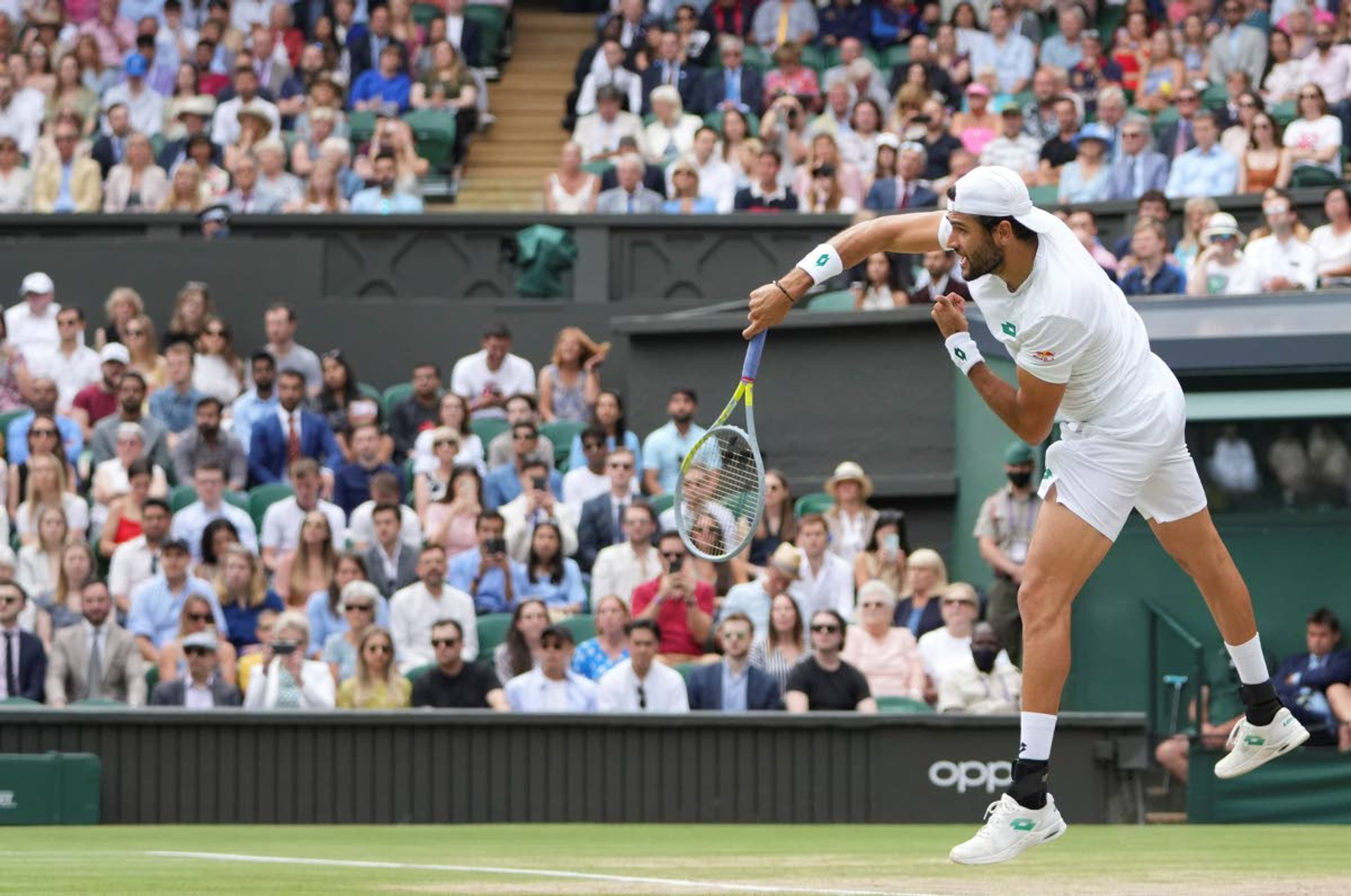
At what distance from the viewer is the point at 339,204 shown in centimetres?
1883

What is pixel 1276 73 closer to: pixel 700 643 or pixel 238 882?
pixel 700 643

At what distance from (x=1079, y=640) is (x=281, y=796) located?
18.3ft

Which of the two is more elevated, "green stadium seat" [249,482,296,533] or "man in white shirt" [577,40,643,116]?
"man in white shirt" [577,40,643,116]

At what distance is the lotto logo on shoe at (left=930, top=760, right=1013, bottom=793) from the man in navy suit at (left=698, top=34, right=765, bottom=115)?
9.36 m

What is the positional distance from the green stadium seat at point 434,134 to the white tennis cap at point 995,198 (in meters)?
14.3

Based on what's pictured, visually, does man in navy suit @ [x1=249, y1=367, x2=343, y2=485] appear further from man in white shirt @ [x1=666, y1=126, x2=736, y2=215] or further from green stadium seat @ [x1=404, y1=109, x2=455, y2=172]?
green stadium seat @ [x1=404, y1=109, x2=455, y2=172]

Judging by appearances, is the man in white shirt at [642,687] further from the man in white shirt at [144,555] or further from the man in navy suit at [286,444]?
the man in navy suit at [286,444]

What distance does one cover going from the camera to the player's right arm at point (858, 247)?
22.7ft

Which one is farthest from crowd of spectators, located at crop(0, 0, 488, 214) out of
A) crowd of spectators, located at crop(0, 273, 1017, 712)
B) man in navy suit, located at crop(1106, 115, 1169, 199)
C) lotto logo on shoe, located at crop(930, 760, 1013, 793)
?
lotto logo on shoe, located at crop(930, 760, 1013, 793)

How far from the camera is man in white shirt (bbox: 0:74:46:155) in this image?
2014 cm

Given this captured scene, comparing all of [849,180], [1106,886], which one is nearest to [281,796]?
[1106,886]

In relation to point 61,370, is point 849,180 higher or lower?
higher

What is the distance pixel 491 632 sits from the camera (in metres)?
13.9

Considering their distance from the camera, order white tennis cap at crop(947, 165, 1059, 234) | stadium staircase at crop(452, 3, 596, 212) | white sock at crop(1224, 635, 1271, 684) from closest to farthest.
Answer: white tennis cap at crop(947, 165, 1059, 234) < white sock at crop(1224, 635, 1271, 684) < stadium staircase at crop(452, 3, 596, 212)
